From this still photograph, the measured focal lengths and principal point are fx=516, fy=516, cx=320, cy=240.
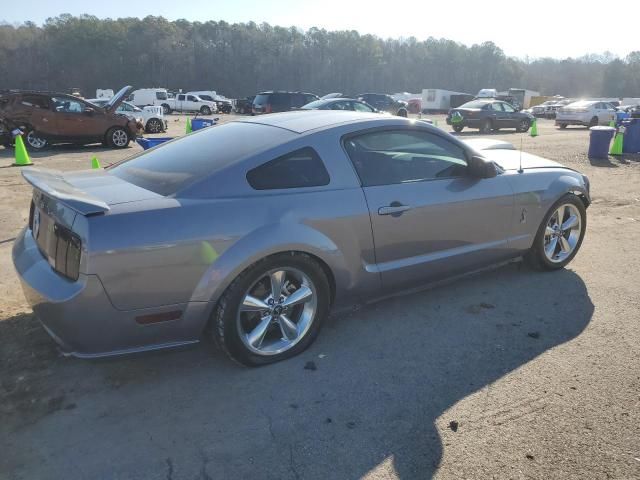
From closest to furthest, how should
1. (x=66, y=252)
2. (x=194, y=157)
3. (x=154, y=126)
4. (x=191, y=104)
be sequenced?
(x=66, y=252), (x=194, y=157), (x=154, y=126), (x=191, y=104)

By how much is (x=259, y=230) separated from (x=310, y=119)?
1.15 m

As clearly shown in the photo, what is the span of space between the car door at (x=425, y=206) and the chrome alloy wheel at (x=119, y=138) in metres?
13.2

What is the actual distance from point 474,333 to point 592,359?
75 centimetres

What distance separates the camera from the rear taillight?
8.69ft

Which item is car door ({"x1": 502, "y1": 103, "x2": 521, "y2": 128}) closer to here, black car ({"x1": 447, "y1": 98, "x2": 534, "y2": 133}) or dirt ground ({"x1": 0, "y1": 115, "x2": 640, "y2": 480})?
black car ({"x1": 447, "y1": 98, "x2": 534, "y2": 133})

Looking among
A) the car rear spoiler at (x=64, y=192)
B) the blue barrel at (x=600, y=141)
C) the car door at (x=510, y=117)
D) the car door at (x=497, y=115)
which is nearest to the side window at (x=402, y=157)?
the car rear spoiler at (x=64, y=192)

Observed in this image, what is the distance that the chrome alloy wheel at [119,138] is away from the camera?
49.6 ft

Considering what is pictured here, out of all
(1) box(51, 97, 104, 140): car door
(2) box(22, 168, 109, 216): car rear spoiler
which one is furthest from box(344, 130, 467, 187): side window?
(1) box(51, 97, 104, 140): car door

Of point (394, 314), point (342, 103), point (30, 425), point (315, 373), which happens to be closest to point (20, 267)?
point (30, 425)

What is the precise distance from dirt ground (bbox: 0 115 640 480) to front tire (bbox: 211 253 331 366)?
0.44ft

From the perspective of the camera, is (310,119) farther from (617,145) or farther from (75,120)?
(75,120)

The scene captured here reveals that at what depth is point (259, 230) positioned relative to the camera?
2963 millimetres

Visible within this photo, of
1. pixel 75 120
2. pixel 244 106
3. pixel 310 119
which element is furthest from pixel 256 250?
pixel 244 106

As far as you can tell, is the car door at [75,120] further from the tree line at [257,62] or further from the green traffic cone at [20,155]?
the tree line at [257,62]
